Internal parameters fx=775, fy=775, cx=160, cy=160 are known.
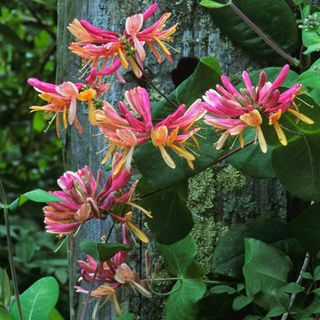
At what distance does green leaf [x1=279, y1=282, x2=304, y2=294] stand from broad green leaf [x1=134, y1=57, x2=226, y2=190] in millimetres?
199

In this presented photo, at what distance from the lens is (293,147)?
0.98m

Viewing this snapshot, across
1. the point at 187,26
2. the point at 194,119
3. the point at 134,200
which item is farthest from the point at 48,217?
the point at 187,26

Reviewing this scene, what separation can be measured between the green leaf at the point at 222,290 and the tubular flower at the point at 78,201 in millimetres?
218

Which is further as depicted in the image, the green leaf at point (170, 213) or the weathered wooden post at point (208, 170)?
the weathered wooden post at point (208, 170)

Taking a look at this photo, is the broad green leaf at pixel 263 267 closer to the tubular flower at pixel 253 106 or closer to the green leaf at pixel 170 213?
the green leaf at pixel 170 213

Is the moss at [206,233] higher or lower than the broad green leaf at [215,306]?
higher

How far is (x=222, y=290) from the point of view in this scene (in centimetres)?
110

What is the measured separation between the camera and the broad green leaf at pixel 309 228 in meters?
1.07

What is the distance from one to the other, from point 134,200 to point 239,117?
0.21 m

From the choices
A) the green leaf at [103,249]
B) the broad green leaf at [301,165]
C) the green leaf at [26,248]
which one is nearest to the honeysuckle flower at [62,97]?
the green leaf at [103,249]

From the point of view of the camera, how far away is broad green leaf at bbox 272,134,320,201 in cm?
97

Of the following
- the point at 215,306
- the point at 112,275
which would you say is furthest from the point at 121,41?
Result: the point at 215,306

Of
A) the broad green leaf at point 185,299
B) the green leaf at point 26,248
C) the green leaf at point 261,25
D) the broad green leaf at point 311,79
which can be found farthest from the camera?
the green leaf at point 26,248

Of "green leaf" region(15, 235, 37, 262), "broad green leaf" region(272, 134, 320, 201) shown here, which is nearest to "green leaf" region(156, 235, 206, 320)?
"broad green leaf" region(272, 134, 320, 201)
